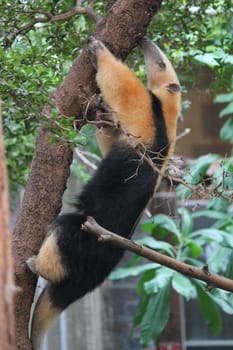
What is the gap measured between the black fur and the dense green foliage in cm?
27

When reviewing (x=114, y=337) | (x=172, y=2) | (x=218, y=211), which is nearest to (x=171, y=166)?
(x=172, y=2)

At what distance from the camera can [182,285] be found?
536cm

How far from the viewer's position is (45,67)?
3326 millimetres

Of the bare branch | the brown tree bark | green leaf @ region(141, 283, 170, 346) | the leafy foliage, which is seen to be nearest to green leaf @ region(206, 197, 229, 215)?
the leafy foliage

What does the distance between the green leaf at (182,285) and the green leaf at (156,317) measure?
1.07 feet

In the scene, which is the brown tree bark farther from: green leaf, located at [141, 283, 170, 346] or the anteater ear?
→ green leaf, located at [141, 283, 170, 346]

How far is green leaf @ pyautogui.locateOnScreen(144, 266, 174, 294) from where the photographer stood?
543 centimetres

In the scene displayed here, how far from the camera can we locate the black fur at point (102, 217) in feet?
10.7

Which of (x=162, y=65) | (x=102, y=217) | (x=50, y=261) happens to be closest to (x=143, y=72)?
(x=162, y=65)

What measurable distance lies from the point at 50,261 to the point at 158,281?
2347mm

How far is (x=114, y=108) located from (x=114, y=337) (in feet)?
15.8

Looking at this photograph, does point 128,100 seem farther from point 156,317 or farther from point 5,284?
point 156,317

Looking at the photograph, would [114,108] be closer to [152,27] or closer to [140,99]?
[140,99]

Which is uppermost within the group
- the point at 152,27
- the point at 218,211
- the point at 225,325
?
the point at 152,27
